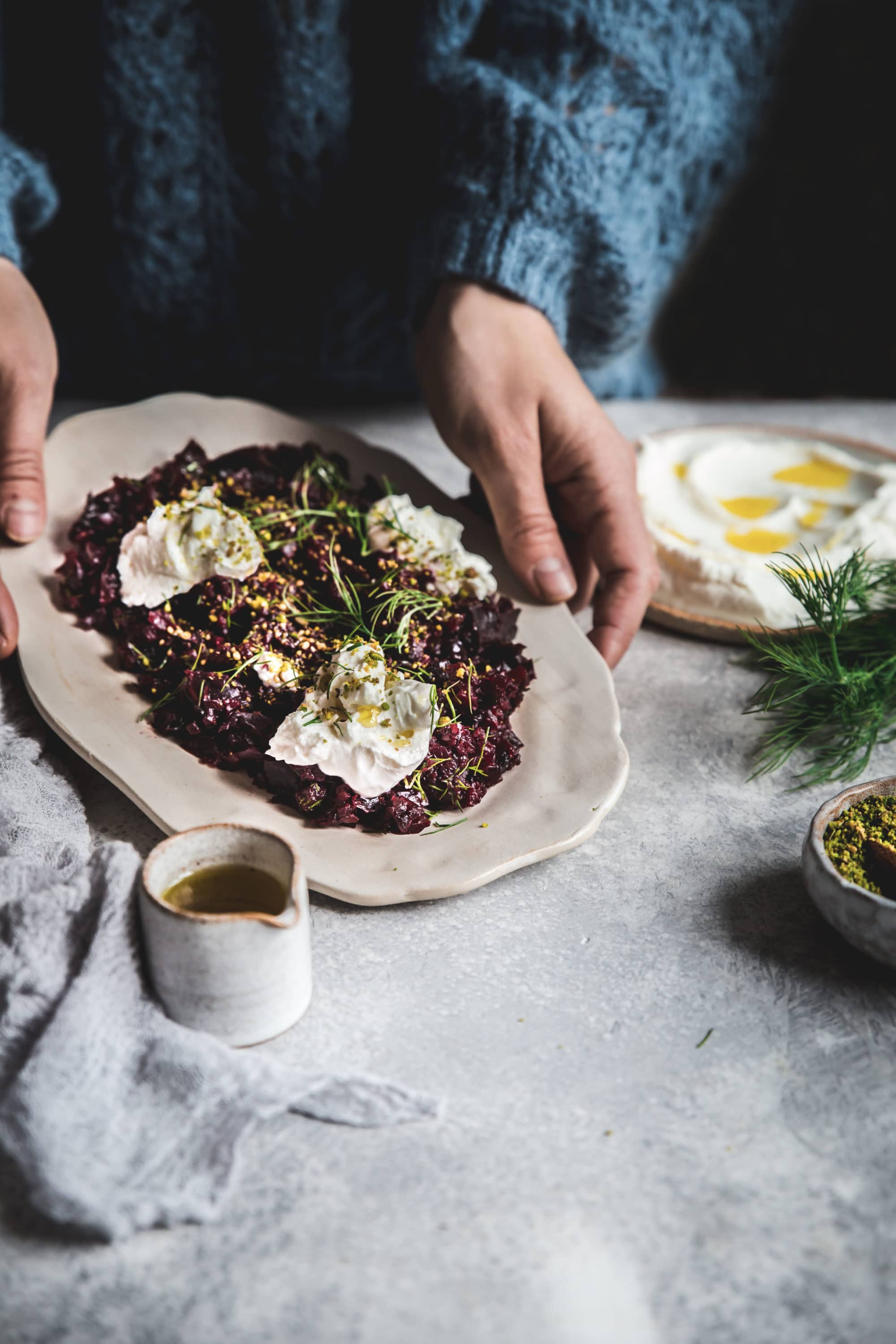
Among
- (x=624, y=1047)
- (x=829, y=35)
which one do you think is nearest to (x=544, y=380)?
(x=624, y=1047)

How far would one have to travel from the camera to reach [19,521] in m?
1.83

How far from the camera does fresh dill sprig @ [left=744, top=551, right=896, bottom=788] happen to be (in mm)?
1840

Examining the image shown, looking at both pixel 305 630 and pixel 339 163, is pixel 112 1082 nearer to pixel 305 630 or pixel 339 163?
pixel 305 630

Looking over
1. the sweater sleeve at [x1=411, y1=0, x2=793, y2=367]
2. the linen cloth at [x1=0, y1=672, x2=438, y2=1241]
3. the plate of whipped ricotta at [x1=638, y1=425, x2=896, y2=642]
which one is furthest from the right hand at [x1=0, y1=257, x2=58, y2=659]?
the plate of whipped ricotta at [x1=638, y1=425, x2=896, y2=642]

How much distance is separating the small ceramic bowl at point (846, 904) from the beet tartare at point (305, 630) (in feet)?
1.44

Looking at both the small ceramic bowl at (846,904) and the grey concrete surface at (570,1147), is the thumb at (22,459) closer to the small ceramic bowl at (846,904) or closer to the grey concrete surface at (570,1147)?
the grey concrete surface at (570,1147)

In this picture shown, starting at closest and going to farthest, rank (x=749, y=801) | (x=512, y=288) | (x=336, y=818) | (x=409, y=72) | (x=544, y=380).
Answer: (x=336, y=818)
(x=749, y=801)
(x=544, y=380)
(x=512, y=288)
(x=409, y=72)

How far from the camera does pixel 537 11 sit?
7.35 feet

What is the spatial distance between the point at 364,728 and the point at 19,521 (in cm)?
79

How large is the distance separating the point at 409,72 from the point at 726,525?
1235mm

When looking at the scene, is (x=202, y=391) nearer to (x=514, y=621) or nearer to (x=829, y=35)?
(x=514, y=621)

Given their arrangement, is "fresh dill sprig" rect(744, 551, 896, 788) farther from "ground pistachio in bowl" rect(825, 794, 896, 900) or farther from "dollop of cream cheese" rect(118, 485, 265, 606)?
"dollop of cream cheese" rect(118, 485, 265, 606)

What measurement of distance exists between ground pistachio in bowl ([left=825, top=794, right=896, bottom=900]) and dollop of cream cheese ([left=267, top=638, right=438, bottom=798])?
1.84ft

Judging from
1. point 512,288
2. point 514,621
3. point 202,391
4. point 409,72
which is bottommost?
point 202,391
